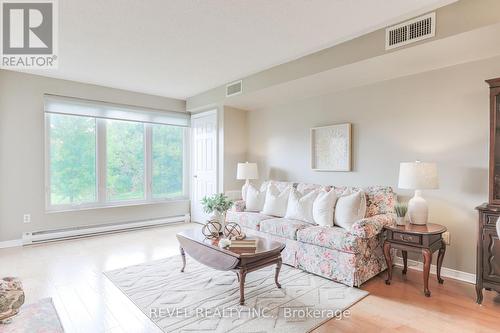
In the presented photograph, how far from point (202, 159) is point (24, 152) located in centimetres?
277

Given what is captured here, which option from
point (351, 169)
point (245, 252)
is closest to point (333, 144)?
point (351, 169)

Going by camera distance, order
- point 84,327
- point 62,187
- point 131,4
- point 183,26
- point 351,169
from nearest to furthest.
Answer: point 84,327 → point 131,4 → point 183,26 → point 351,169 → point 62,187

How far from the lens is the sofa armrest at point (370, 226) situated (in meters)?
2.71

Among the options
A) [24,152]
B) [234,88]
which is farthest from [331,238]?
[24,152]

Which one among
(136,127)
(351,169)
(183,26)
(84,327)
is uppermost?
(183,26)

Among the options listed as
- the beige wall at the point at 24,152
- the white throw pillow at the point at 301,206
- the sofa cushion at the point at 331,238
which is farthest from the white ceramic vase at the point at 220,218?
the beige wall at the point at 24,152

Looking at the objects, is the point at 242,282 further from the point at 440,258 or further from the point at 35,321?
the point at 440,258

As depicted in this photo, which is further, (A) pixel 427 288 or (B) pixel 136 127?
(B) pixel 136 127

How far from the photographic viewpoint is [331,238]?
282 cm

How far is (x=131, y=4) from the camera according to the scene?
236 cm

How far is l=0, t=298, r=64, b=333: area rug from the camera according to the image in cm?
140

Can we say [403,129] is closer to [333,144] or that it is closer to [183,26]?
[333,144]

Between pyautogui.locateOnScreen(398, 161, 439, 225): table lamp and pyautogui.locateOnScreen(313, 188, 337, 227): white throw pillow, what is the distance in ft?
2.41

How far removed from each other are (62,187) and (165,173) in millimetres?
1729
